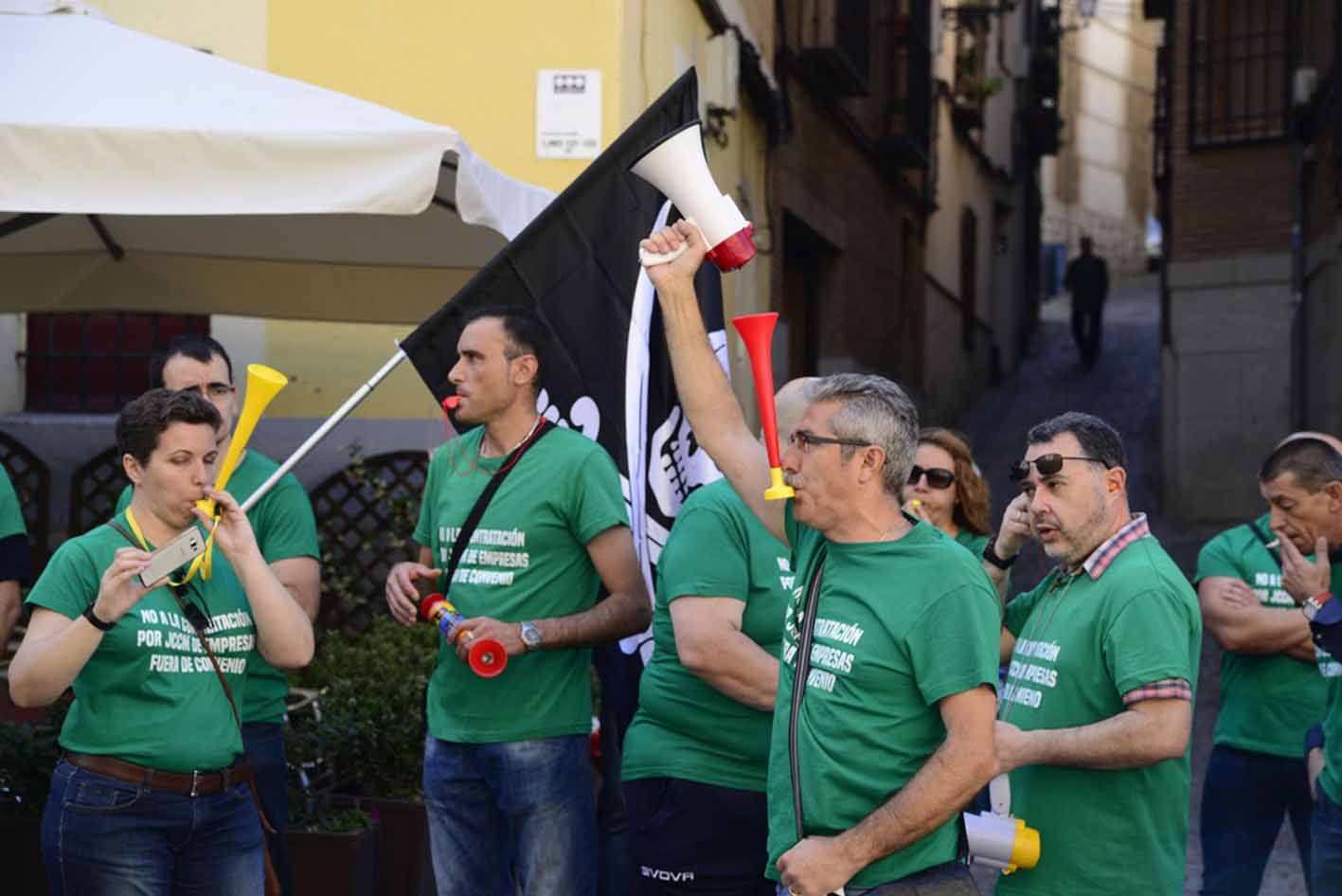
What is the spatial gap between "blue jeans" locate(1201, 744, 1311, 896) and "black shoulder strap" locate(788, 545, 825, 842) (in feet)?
8.09

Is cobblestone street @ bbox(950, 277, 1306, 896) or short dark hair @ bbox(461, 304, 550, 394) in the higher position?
short dark hair @ bbox(461, 304, 550, 394)

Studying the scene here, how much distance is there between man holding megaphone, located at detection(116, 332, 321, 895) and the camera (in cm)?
457

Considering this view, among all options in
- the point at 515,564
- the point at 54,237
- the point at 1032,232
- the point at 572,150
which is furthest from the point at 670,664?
the point at 1032,232

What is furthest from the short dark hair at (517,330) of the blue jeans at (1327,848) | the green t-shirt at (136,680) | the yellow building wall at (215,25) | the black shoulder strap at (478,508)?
the yellow building wall at (215,25)

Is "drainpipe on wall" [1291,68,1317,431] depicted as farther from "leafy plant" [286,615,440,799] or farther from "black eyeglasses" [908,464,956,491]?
"leafy plant" [286,615,440,799]

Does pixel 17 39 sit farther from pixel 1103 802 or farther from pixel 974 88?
pixel 974 88

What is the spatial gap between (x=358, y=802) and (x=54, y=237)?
257 cm

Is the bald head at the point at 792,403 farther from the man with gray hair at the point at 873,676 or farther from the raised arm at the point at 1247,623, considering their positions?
the raised arm at the point at 1247,623

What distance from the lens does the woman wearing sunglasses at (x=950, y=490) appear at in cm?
520

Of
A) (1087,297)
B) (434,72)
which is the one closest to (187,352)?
(434,72)

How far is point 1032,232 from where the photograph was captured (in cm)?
3145

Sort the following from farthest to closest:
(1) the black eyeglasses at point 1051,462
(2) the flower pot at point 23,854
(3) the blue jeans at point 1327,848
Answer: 1. (2) the flower pot at point 23,854
2. (3) the blue jeans at point 1327,848
3. (1) the black eyeglasses at point 1051,462

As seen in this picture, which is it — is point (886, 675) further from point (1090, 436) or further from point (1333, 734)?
point (1333, 734)

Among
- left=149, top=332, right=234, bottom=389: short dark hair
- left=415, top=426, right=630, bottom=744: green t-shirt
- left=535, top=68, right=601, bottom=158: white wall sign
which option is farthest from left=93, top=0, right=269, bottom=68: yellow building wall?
left=415, top=426, right=630, bottom=744: green t-shirt
